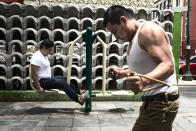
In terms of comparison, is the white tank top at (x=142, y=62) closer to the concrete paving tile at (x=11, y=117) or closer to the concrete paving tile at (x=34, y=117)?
the concrete paving tile at (x=34, y=117)

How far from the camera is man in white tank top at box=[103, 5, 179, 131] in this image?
2016 mm

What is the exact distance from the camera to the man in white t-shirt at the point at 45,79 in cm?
542

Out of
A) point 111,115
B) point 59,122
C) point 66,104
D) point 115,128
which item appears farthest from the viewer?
point 66,104

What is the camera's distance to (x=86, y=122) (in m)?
5.11

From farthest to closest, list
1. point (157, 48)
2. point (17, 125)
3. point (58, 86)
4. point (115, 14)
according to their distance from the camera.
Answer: point (58, 86)
point (17, 125)
point (115, 14)
point (157, 48)

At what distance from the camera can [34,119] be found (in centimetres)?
528

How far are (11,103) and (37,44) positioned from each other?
1759 mm

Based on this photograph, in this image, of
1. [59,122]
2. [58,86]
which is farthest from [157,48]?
[58,86]

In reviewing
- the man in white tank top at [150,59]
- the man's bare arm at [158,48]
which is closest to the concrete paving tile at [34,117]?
the man in white tank top at [150,59]

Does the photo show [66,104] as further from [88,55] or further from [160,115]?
[160,115]

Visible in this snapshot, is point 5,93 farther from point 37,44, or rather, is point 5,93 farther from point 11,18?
point 11,18

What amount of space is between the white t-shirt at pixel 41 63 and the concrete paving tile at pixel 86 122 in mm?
1229

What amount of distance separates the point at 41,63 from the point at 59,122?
4.44 ft

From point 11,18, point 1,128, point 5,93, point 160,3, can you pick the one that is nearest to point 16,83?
point 5,93
